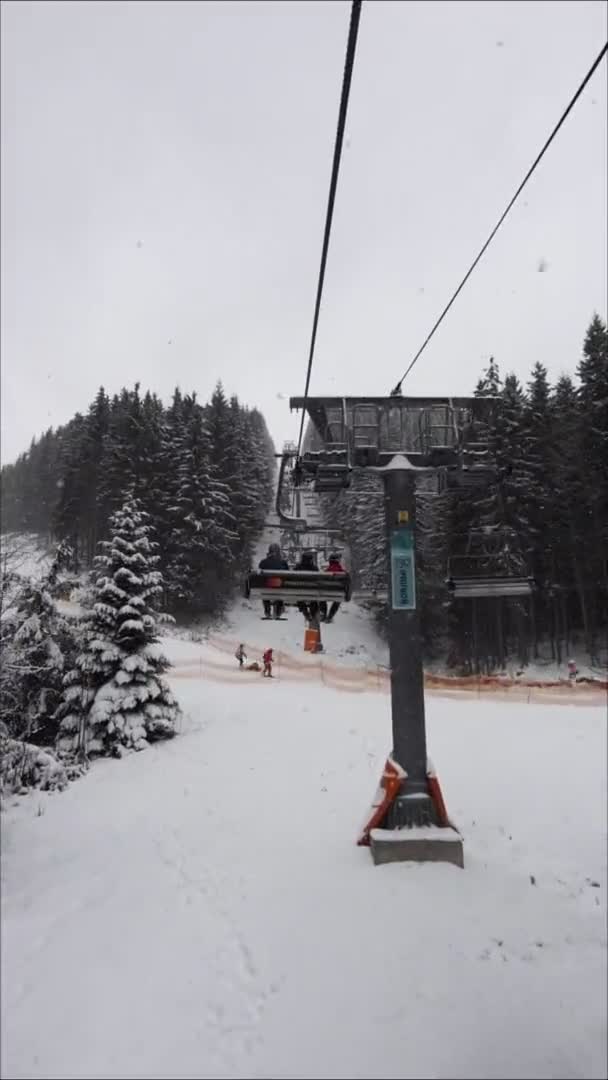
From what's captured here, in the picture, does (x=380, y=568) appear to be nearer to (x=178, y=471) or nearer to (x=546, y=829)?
(x=546, y=829)

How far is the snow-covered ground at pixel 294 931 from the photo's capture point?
4.72m

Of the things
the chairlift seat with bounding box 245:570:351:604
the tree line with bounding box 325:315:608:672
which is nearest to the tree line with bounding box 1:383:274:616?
A: the tree line with bounding box 325:315:608:672

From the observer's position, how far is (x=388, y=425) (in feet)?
29.1

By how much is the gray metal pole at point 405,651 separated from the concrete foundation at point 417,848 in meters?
0.26

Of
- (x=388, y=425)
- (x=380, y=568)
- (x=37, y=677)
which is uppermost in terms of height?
(x=388, y=425)

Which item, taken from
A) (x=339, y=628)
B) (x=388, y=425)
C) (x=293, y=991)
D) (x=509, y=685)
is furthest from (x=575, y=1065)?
(x=339, y=628)

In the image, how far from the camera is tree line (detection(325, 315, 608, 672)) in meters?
14.2

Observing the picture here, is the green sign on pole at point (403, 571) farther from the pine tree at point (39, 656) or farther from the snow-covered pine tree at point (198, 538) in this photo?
the snow-covered pine tree at point (198, 538)

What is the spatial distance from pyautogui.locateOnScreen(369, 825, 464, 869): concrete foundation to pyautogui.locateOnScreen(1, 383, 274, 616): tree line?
26.8 metres

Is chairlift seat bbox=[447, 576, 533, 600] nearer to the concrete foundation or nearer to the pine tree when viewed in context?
the concrete foundation

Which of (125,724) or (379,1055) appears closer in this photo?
(379,1055)

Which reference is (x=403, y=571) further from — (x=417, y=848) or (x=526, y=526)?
(x=526, y=526)

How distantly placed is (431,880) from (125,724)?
25.2 ft

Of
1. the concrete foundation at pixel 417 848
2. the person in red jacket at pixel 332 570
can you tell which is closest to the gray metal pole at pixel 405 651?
the concrete foundation at pixel 417 848
